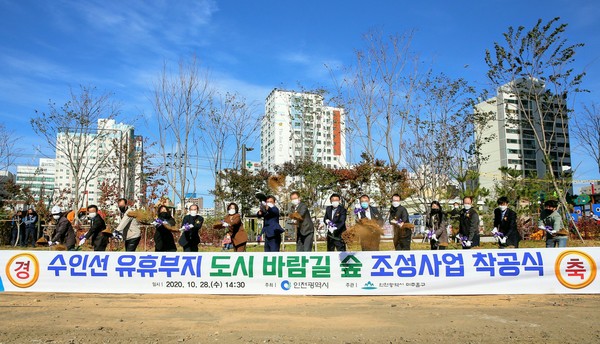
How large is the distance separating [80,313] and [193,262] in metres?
1.80

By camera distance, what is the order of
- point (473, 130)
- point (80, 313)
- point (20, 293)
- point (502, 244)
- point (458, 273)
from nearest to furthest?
1. point (80, 313)
2. point (458, 273)
3. point (20, 293)
4. point (502, 244)
5. point (473, 130)

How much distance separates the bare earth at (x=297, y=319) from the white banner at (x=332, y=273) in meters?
0.16

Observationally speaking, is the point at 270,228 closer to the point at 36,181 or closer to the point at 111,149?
the point at 111,149

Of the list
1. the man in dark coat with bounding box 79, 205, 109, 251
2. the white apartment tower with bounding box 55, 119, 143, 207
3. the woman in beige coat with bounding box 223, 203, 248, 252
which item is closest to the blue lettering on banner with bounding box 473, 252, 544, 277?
the woman in beige coat with bounding box 223, 203, 248, 252

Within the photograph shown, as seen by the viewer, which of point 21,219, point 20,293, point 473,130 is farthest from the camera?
point 473,130

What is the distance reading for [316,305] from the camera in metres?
6.67

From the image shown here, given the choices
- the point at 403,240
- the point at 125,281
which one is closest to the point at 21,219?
the point at 125,281

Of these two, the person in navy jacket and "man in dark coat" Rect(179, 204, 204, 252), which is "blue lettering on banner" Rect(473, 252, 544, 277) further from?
"man in dark coat" Rect(179, 204, 204, 252)

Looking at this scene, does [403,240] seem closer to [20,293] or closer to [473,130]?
[20,293]

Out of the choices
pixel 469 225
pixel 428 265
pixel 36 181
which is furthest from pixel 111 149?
pixel 428 265

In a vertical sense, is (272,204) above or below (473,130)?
below

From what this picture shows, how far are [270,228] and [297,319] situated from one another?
3.49 meters

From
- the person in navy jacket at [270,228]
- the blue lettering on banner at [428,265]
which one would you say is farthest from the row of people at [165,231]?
the blue lettering on banner at [428,265]

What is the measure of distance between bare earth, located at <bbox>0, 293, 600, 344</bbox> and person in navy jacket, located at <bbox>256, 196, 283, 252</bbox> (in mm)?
1977
